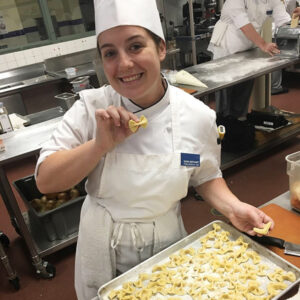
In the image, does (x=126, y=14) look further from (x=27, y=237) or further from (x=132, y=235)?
(x=27, y=237)

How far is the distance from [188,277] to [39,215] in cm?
146

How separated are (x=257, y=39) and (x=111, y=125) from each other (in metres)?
2.83

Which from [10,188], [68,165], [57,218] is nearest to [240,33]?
[57,218]

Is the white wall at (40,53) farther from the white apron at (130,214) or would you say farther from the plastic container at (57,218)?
the white apron at (130,214)

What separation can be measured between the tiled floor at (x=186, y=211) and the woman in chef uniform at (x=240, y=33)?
0.70 metres

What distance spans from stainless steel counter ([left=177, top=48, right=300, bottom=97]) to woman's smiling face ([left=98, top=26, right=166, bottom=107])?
60.3 inches

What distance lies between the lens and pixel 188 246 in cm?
106

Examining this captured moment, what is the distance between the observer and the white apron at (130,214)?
101cm

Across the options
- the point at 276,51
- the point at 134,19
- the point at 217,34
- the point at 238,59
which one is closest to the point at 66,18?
the point at 217,34

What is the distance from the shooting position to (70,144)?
98 centimetres

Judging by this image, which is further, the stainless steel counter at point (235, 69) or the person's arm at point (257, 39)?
the person's arm at point (257, 39)

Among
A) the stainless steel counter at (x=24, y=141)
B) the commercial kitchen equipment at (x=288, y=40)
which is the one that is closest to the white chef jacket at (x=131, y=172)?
the stainless steel counter at (x=24, y=141)

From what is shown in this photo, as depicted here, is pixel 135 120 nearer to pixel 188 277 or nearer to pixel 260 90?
pixel 188 277

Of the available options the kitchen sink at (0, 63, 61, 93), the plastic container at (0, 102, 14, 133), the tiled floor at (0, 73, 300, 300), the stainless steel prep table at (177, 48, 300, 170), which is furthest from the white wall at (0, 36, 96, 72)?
the plastic container at (0, 102, 14, 133)
